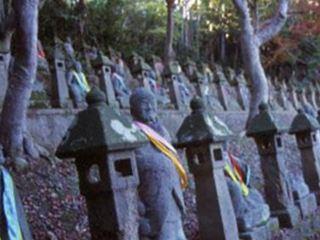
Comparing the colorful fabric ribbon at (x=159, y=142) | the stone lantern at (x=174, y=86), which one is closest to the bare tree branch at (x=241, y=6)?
the stone lantern at (x=174, y=86)

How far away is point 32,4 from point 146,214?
15.0 ft

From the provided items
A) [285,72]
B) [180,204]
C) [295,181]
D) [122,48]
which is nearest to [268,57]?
[285,72]

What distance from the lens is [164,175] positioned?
17.8ft

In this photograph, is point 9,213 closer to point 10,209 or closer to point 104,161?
point 10,209

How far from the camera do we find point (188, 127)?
21.0ft

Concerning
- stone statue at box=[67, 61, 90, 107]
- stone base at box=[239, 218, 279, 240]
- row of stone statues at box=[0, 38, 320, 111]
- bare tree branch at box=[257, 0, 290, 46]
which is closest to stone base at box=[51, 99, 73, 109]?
row of stone statues at box=[0, 38, 320, 111]

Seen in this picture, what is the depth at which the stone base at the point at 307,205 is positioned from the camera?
352 inches

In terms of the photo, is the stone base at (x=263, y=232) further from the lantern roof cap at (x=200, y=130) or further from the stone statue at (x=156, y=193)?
the stone statue at (x=156, y=193)

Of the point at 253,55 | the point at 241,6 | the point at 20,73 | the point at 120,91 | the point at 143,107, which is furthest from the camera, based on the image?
the point at 253,55

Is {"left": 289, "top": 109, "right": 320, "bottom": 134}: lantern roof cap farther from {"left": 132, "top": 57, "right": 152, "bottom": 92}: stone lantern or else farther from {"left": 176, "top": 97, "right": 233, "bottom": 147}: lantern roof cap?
{"left": 132, "top": 57, "right": 152, "bottom": 92}: stone lantern

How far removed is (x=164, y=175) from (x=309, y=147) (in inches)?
215

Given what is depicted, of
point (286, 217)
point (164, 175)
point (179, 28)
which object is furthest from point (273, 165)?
point (179, 28)

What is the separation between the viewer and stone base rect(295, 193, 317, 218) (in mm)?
8930

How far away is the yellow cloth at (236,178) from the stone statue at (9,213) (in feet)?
11.5
